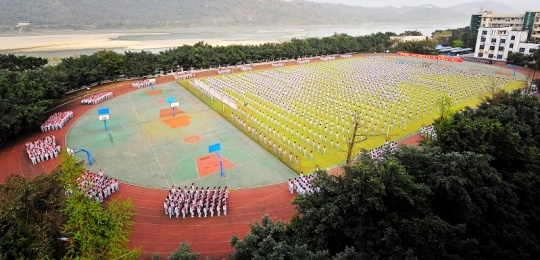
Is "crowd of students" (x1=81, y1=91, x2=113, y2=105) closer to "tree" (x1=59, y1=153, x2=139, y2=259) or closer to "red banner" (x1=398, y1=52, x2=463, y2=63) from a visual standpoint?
"tree" (x1=59, y1=153, x2=139, y2=259)

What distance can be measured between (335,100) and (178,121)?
50.5 feet

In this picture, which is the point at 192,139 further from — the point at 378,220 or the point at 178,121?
Answer: the point at 378,220

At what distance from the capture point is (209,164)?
65.1 feet

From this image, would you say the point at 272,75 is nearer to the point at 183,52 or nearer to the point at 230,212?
the point at 183,52

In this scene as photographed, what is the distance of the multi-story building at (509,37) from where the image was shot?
5541 centimetres

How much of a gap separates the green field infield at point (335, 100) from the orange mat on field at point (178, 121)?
134 inches

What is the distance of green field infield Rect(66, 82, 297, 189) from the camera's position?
1828cm

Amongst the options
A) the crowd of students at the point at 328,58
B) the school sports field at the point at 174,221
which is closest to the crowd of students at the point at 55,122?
the school sports field at the point at 174,221

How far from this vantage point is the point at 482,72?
151ft

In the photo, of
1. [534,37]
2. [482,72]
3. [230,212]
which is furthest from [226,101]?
[534,37]

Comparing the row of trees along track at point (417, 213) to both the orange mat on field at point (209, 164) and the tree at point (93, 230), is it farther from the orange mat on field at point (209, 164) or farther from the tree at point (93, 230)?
the orange mat on field at point (209, 164)

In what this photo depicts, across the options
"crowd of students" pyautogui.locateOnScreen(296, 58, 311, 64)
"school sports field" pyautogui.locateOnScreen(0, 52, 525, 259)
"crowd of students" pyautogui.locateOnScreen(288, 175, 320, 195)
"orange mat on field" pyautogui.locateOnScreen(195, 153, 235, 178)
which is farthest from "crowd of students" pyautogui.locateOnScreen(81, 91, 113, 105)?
"crowd of students" pyautogui.locateOnScreen(296, 58, 311, 64)

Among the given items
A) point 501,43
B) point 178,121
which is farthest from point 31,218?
point 501,43

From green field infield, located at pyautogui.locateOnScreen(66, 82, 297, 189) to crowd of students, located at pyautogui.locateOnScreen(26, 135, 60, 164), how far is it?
124cm
